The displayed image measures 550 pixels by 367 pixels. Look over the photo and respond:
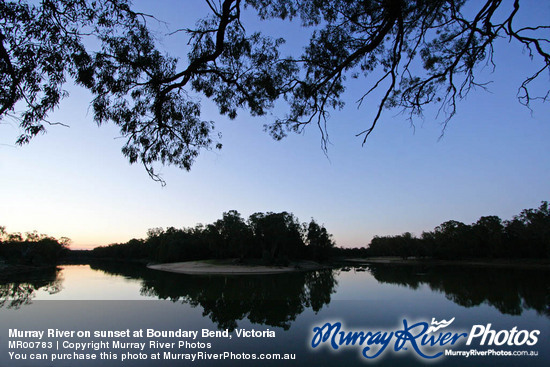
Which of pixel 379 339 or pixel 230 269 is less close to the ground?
pixel 379 339

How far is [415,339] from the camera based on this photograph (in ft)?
33.6

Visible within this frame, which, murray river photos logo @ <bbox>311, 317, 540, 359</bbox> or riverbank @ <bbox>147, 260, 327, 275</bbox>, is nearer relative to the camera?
murray river photos logo @ <bbox>311, 317, 540, 359</bbox>

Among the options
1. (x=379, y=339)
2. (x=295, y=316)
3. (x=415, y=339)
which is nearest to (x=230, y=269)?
(x=295, y=316)

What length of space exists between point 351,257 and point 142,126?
134m

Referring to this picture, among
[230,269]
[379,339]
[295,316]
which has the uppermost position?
[379,339]

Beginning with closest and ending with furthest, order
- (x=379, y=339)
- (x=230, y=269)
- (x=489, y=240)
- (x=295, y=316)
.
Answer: (x=379, y=339) < (x=295, y=316) < (x=230, y=269) < (x=489, y=240)

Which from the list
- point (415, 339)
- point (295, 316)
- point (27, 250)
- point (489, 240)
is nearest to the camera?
point (415, 339)

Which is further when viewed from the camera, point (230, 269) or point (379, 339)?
point (230, 269)

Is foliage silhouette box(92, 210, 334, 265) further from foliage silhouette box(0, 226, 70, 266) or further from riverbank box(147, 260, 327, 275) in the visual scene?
foliage silhouette box(0, 226, 70, 266)

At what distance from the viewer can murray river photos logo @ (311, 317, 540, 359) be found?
9477 millimetres

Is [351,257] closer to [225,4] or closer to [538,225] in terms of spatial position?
[538,225]

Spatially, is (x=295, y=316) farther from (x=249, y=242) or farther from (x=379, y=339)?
(x=249, y=242)

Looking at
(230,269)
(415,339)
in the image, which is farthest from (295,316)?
(230,269)

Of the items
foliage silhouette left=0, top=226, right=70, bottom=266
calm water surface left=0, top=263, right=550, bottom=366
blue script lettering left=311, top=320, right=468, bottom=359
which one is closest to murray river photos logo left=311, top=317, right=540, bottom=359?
blue script lettering left=311, top=320, right=468, bottom=359
